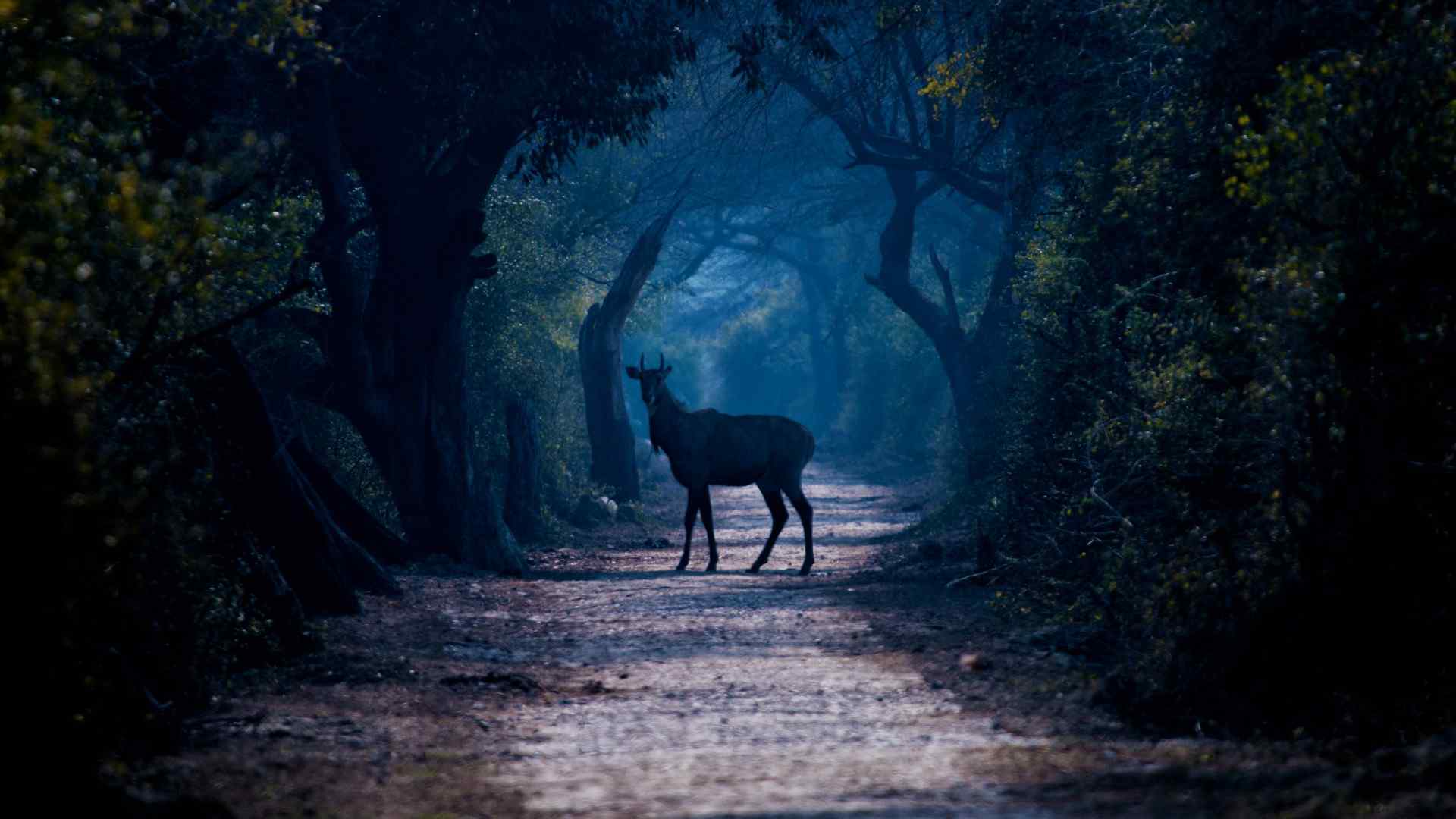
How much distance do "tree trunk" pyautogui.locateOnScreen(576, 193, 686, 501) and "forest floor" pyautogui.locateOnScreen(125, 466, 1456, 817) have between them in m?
16.5

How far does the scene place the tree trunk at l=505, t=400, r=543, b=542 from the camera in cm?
2262

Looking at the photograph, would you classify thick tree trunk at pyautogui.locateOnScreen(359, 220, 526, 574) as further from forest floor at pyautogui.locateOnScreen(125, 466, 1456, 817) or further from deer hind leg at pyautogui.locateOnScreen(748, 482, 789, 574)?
deer hind leg at pyautogui.locateOnScreen(748, 482, 789, 574)

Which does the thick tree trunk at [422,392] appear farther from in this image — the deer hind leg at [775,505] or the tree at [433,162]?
the deer hind leg at [775,505]

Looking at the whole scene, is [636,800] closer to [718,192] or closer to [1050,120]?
[1050,120]

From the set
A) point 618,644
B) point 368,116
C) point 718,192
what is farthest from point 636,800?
point 718,192

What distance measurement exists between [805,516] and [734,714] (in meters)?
10.4

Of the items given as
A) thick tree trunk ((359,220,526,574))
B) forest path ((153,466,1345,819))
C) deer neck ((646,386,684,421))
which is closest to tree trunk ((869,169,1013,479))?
deer neck ((646,386,684,421))

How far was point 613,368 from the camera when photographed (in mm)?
31297

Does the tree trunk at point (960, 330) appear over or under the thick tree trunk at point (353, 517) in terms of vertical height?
over

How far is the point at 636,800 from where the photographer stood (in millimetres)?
5613

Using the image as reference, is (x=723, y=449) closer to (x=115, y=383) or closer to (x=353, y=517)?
(x=353, y=517)

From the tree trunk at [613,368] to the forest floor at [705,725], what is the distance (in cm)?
1645

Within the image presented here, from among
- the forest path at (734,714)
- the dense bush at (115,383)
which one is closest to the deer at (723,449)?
the forest path at (734,714)

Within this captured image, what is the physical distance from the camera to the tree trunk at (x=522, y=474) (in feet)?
74.2
